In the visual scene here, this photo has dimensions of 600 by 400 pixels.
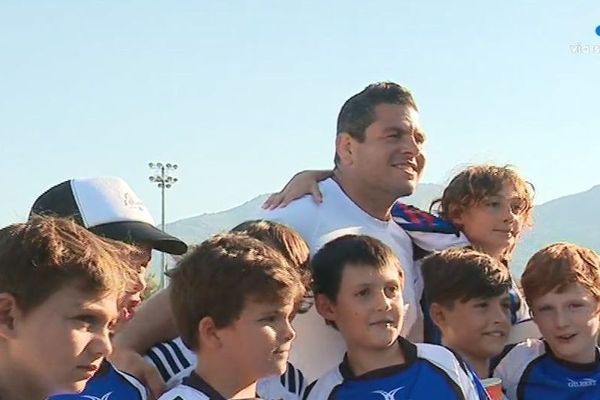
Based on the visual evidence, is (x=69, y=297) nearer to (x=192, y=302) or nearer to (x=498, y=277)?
(x=192, y=302)

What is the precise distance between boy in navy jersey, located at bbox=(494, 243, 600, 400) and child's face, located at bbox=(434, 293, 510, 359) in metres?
0.19

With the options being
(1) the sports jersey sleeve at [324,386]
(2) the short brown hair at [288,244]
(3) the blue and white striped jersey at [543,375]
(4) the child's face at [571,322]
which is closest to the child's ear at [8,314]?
(2) the short brown hair at [288,244]

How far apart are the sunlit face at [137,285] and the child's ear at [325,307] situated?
2.40 ft

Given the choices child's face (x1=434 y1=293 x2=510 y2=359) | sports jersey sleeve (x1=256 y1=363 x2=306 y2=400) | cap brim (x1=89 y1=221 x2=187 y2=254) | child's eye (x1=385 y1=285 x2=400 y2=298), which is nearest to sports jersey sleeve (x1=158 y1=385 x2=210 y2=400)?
sports jersey sleeve (x1=256 y1=363 x2=306 y2=400)

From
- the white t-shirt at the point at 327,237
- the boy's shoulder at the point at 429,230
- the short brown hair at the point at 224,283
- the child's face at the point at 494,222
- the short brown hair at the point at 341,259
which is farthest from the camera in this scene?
the child's face at the point at 494,222

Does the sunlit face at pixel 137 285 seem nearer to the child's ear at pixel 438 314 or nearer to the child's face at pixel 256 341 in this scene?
the child's face at pixel 256 341

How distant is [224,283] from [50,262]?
849 millimetres

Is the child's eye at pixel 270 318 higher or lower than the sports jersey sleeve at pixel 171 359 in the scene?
higher

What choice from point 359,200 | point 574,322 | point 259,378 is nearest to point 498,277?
point 574,322

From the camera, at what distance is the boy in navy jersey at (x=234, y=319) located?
114 inches

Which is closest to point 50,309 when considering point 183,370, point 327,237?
point 183,370

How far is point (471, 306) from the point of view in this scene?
3807 millimetres

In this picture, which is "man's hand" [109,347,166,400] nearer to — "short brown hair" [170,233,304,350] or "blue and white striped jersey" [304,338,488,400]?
"short brown hair" [170,233,304,350]

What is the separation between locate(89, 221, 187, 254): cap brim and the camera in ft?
9.89
